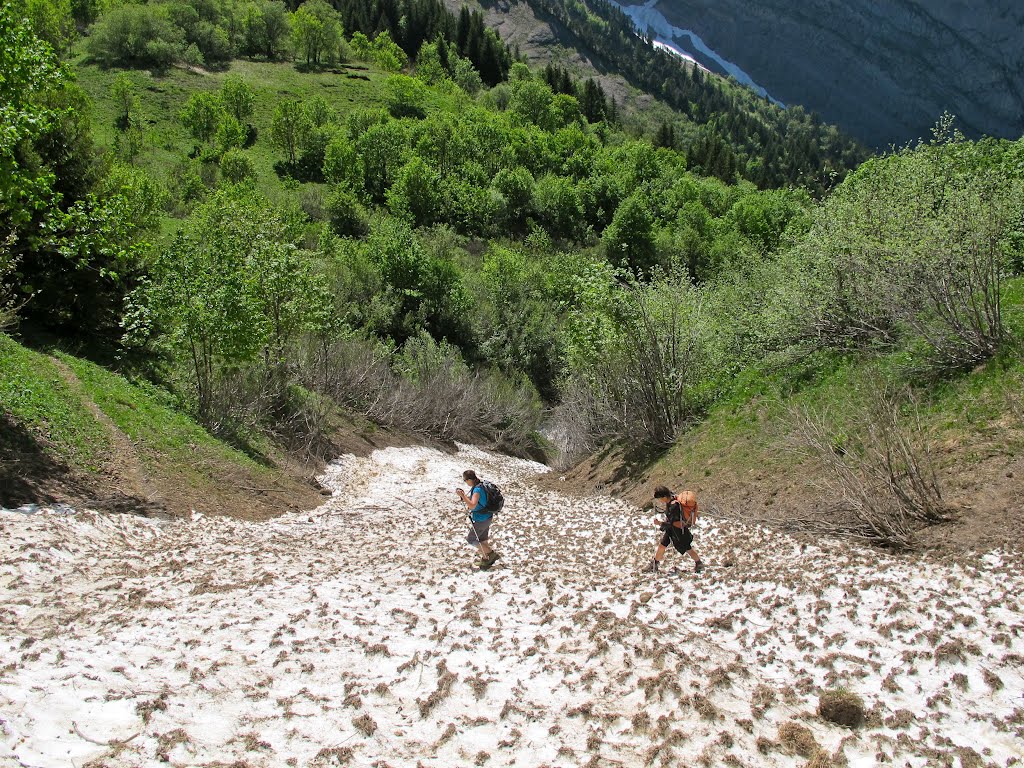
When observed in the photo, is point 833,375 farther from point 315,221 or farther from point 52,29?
point 52,29

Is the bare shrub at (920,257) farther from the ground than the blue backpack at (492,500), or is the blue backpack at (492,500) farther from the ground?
the bare shrub at (920,257)

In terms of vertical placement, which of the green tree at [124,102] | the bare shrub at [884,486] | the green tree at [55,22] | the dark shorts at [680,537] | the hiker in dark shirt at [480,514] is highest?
the bare shrub at [884,486]

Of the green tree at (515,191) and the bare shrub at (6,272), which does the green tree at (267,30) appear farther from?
the bare shrub at (6,272)

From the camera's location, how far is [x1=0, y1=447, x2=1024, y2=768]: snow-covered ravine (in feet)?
17.1

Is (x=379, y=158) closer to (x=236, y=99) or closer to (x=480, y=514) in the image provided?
(x=236, y=99)

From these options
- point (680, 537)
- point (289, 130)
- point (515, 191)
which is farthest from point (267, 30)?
point (680, 537)

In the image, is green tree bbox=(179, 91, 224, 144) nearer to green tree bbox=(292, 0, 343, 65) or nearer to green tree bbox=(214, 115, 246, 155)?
green tree bbox=(214, 115, 246, 155)

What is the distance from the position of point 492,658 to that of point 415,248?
42267 mm

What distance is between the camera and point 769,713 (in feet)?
18.8

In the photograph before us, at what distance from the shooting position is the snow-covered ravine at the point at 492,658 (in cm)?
520

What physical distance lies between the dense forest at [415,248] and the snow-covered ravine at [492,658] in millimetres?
6797

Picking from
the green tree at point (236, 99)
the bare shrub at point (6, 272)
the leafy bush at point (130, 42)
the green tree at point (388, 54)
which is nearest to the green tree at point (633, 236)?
the green tree at point (236, 99)

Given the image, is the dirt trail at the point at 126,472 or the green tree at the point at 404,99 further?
the green tree at the point at 404,99

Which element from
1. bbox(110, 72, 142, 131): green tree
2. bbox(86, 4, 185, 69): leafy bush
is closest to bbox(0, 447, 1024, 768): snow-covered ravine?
bbox(110, 72, 142, 131): green tree
